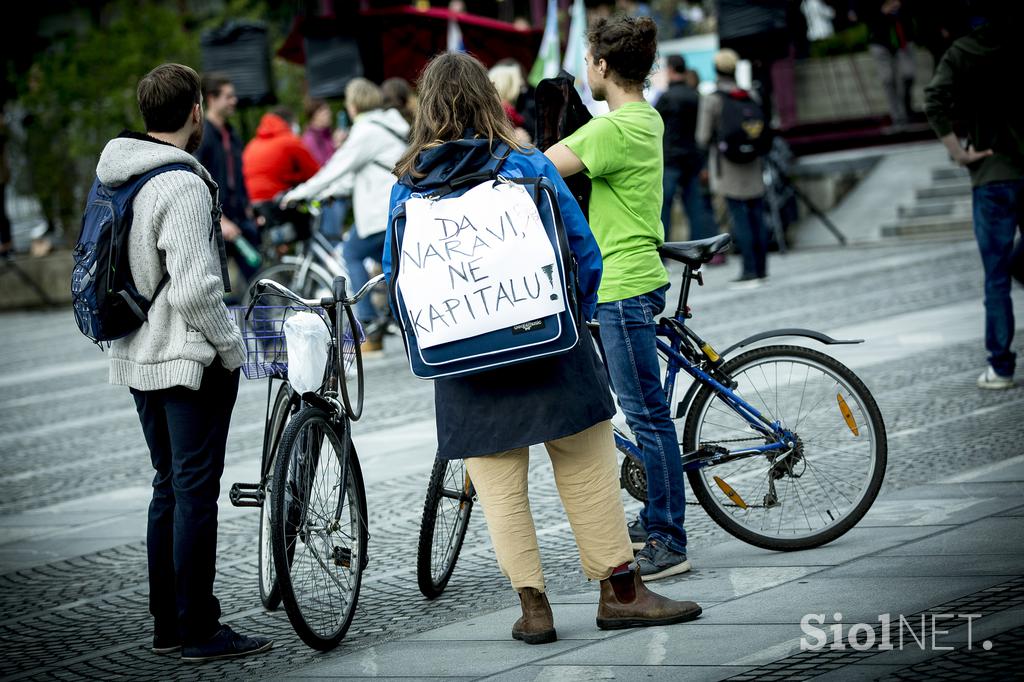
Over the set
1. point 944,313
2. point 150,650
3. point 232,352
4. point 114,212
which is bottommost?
point 944,313

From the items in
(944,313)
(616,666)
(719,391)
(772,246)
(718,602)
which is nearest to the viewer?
(616,666)

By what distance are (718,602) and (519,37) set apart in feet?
57.2

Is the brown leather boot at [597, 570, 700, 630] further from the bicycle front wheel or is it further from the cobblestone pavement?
the bicycle front wheel

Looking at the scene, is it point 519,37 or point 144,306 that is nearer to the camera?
point 144,306

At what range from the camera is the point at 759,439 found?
5117 mm

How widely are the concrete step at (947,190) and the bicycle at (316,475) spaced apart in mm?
14233

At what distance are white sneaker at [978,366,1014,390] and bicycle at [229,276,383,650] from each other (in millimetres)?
4185

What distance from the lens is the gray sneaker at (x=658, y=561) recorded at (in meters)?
4.87

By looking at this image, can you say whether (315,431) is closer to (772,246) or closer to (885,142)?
(772,246)

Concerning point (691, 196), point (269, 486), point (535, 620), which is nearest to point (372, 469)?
point (269, 486)

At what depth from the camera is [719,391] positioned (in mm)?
5043

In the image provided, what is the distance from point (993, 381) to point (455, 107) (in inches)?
180

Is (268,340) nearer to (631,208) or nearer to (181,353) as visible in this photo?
(181,353)

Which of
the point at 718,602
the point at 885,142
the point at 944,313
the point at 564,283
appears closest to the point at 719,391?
the point at 718,602
